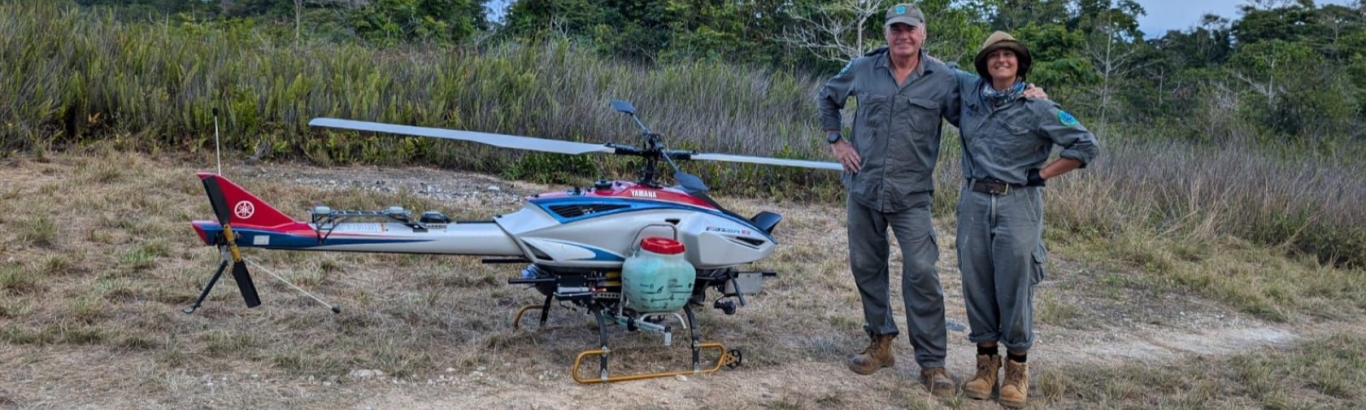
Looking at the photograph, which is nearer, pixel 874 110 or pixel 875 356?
pixel 874 110

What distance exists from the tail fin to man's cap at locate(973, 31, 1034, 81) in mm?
2875

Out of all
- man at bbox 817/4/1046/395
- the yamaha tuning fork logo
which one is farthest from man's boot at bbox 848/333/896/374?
the yamaha tuning fork logo

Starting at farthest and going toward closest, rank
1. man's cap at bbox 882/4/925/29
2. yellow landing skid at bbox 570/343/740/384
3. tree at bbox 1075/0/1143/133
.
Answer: tree at bbox 1075/0/1143/133
yellow landing skid at bbox 570/343/740/384
man's cap at bbox 882/4/925/29

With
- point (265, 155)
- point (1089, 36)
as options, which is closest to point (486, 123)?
point (265, 155)

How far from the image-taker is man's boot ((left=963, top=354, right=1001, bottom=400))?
491cm

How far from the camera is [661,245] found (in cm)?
478

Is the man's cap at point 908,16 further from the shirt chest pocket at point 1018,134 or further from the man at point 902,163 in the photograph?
the shirt chest pocket at point 1018,134

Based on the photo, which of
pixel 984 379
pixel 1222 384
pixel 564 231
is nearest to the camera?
pixel 564 231

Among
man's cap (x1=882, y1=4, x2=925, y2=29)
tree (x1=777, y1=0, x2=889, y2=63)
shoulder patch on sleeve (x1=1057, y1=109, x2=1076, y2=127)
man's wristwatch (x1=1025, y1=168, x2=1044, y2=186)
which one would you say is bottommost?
man's wristwatch (x1=1025, y1=168, x2=1044, y2=186)

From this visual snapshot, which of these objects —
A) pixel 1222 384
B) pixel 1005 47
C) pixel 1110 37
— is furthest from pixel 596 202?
pixel 1110 37

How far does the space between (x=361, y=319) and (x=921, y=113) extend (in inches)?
114

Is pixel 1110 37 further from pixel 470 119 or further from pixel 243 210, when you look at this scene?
pixel 243 210

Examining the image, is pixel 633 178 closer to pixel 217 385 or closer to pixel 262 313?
pixel 262 313

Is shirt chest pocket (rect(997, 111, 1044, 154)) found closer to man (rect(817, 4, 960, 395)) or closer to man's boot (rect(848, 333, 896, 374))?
man (rect(817, 4, 960, 395))
